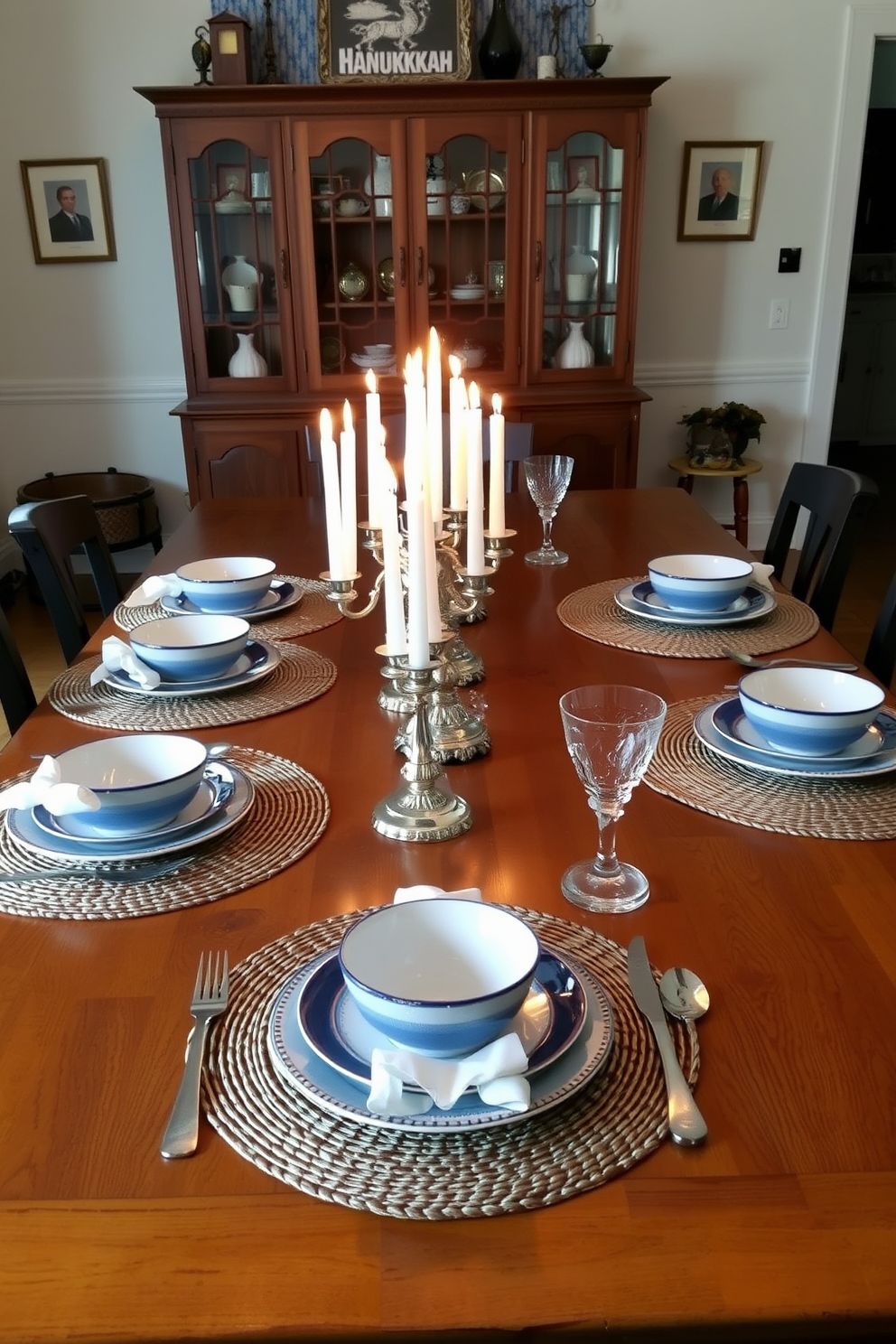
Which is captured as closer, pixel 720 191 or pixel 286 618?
pixel 286 618

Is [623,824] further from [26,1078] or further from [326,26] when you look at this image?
[326,26]

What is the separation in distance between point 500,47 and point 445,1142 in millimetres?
3464

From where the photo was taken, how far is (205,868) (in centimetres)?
92

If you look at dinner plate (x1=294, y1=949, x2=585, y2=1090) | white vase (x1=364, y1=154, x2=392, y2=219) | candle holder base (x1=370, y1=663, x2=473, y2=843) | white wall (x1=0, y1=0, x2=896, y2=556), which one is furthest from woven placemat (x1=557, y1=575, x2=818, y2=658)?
white wall (x1=0, y1=0, x2=896, y2=556)

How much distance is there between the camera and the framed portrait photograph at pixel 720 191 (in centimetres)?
366

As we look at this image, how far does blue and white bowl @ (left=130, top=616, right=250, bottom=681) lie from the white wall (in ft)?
8.93

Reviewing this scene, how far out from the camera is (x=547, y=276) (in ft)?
11.4

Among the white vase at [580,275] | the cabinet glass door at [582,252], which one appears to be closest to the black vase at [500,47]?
the cabinet glass door at [582,252]

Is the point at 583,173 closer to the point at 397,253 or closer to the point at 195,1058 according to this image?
the point at 397,253

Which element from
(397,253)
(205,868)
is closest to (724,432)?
(397,253)

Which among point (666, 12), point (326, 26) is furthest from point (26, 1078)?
point (666, 12)

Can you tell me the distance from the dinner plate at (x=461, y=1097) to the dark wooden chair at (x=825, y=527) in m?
1.08

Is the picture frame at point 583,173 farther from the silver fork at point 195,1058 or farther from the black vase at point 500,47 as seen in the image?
the silver fork at point 195,1058

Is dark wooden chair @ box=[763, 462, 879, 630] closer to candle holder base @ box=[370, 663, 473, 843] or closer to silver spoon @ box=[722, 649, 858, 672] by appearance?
silver spoon @ box=[722, 649, 858, 672]
